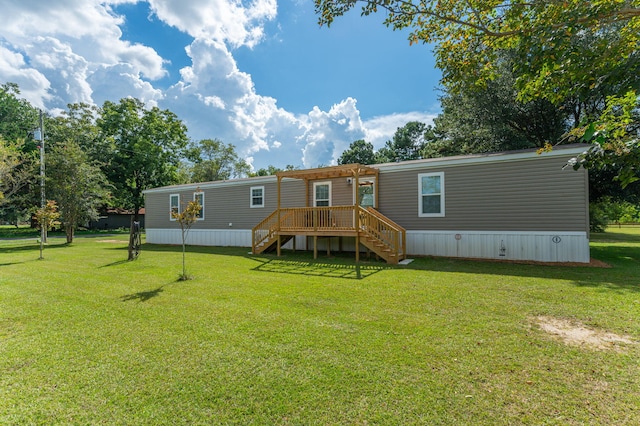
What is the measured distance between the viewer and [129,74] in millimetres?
26609

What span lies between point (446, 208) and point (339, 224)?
3749 mm

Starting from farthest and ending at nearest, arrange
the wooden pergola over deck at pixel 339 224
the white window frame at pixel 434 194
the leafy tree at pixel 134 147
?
the leafy tree at pixel 134 147
the white window frame at pixel 434 194
the wooden pergola over deck at pixel 339 224

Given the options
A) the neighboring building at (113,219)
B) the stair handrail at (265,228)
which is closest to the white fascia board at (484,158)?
the stair handrail at (265,228)

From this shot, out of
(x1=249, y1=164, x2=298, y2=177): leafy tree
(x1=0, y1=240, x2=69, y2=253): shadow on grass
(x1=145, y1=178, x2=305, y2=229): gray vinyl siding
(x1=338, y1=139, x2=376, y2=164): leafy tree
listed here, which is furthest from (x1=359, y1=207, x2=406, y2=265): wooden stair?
(x1=249, y1=164, x2=298, y2=177): leafy tree

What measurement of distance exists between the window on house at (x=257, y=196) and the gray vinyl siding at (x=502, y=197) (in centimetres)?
567

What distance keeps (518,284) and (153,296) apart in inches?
279

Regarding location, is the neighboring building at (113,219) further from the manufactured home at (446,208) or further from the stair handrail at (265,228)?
the manufactured home at (446,208)

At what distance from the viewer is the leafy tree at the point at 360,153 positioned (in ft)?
126

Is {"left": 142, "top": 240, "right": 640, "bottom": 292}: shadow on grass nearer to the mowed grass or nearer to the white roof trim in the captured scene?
the mowed grass

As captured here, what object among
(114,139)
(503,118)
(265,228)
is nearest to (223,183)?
(265,228)

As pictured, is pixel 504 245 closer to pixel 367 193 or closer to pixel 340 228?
pixel 367 193

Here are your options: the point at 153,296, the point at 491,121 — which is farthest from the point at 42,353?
the point at 491,121

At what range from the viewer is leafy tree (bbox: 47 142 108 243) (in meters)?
16.3

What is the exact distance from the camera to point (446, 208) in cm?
984
